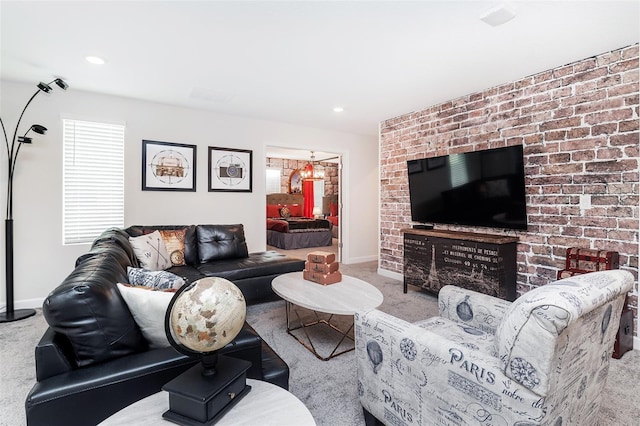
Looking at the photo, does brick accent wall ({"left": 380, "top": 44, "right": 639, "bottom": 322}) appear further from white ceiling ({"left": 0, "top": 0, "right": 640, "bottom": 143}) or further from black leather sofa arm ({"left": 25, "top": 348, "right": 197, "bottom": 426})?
black leather sofa arm ({"left": 25, "top": 348, "right": 197, "bottom": 426})

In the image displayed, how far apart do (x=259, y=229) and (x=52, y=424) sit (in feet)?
12.8

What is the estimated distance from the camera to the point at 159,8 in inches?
80.7

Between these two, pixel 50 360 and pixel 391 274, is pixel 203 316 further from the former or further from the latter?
pixel 391 274

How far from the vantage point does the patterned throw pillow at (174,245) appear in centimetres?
340

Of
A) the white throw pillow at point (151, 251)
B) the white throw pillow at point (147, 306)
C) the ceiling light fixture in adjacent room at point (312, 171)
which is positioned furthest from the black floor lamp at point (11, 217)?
the ceiling light fixture in adjacent room at point (312, 171)

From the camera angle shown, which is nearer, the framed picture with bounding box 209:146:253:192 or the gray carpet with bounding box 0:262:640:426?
the gray carpet with bounding box 0:262:640:426

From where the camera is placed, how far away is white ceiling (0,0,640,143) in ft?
6.78

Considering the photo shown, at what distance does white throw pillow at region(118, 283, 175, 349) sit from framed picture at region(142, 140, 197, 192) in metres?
3.21

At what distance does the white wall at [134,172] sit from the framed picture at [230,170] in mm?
88

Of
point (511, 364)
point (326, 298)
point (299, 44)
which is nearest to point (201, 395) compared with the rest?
point (511, 364)

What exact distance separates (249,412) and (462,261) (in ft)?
9.62

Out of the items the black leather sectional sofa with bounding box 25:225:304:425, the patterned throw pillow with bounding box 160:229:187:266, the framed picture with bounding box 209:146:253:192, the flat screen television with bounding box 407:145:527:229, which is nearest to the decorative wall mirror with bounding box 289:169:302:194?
the framed picture with bounding box 209:146:253:192

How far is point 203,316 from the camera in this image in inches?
34.9

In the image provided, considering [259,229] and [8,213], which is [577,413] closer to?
[259,229]
